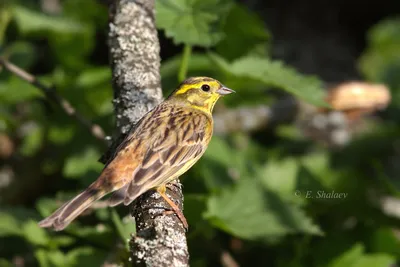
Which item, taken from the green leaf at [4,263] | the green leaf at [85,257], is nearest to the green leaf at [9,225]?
the green leaf at [4,263]

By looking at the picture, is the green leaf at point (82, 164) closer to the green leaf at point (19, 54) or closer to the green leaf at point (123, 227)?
the green leaf at point (123, 227)

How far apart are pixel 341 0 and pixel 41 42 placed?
2.89 meters

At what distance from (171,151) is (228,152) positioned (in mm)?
1369

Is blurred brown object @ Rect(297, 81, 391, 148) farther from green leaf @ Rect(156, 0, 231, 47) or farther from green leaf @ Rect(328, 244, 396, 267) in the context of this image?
green leaf @ Rect(156, 0, 231, 47)

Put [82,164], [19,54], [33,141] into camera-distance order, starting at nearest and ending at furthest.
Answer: [82,164]
[19,54]
[33,141]

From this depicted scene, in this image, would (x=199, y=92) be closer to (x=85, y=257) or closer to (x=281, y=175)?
(x=85, y=257)

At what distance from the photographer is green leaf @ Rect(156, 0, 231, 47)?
3.46 m

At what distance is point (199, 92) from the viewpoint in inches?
137

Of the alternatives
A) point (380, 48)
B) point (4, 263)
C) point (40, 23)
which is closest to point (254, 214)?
point (4, 263)

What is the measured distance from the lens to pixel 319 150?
5.59 metres

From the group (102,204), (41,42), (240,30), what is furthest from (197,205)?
(41,42)

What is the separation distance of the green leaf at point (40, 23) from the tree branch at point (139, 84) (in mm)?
1727

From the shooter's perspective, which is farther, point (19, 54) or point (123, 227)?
point (19, 54)

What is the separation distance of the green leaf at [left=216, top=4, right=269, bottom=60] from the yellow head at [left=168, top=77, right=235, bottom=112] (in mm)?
870
